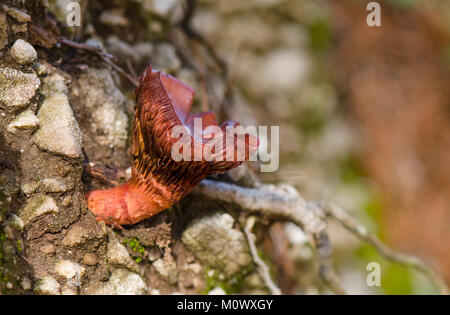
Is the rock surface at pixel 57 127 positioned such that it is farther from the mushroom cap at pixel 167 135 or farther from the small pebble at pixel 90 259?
the small pebble at pixel 90 259

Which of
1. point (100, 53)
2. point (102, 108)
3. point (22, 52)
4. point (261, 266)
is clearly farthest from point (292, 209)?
point (22, 52)

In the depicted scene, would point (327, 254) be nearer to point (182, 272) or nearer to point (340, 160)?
point (182, 272)

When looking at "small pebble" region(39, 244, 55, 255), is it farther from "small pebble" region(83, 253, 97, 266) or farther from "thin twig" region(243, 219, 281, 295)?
"thin twig" region(243, 219, 281, 295)

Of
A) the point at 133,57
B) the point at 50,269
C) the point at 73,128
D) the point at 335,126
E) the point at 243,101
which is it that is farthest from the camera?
the point at 335,126

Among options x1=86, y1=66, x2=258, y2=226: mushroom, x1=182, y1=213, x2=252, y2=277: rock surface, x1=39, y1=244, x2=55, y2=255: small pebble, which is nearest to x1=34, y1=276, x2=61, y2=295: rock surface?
A: x1=39, y1=244, x2=55, y2=255: small pebble

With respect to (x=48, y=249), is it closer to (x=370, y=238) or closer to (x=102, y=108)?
(x=102, y=108)
